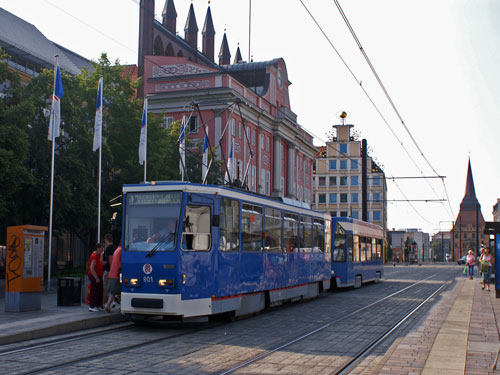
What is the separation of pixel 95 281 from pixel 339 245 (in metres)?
12.7

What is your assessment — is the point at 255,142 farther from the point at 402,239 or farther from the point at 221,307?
the point at 402,239

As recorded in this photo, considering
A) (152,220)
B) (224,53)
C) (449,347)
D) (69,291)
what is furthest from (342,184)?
(449,347)

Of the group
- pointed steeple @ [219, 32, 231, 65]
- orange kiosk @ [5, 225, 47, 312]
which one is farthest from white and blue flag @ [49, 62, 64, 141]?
pointed steeple @ [219, 32, 231, 65]

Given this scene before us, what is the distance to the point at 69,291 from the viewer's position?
54.6 ft

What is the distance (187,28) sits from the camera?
7919 cm

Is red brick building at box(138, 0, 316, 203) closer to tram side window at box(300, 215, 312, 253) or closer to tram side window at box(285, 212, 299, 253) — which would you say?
tram side window at box(300, 215, 312, 253)

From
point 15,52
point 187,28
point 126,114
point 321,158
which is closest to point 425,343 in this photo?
point 126,114

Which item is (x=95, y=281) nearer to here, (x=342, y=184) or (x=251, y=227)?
(x=251, y=227)

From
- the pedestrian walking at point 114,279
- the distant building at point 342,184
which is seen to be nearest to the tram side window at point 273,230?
the pedestrian walking at point 114,279

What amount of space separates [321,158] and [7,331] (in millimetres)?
99257

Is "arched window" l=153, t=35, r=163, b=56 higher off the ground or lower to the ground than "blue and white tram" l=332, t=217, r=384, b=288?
higher

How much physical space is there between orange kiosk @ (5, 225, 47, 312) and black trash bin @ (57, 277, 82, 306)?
0.97 meters

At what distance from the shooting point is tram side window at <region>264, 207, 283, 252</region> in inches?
660

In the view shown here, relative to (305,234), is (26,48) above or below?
above
